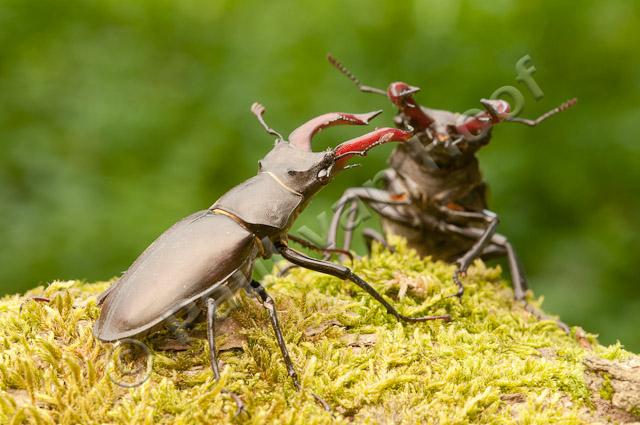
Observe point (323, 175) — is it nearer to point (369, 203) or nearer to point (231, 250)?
point (231, 250)

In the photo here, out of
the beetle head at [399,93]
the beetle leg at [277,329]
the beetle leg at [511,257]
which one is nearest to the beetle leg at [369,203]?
the beetle leg at [511,257]

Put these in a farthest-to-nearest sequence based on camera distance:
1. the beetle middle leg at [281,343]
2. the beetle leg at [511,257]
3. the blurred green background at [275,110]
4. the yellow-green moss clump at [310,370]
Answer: the blurred green background at [275,110]
the beetle leg at [511,257]
the beetle middle leg at [281,343]
the yellow-green moss clump at [310,370]

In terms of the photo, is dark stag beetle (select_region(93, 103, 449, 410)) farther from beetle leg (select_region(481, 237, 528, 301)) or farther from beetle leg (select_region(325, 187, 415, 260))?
beetle leg (select_region(325, 187, 415, 260))

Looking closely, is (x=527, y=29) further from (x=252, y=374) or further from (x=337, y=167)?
(x=252, y=374)

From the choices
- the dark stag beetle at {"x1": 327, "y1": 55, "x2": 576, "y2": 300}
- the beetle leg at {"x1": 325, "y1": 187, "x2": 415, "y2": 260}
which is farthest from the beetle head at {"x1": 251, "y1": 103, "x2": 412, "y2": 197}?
the beetle leg at {"x1": 325, "y1": 187, "x2": 415, "y2": 260}

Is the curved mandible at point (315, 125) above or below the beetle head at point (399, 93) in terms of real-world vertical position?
below

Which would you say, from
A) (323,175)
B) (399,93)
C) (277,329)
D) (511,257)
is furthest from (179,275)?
(511,257)

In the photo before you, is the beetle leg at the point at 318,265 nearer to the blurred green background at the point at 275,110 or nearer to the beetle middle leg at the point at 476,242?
the beetle middle leg at the point at 476,242
